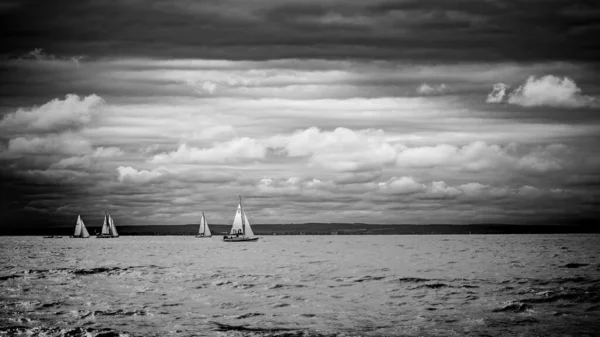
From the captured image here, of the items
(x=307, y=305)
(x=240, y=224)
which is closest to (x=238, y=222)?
(x=240, y=224)

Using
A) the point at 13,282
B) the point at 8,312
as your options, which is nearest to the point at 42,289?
the point at 13,282

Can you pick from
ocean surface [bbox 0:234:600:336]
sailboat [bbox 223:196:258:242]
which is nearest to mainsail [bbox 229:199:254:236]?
sailboat [bbox 223:196:258:242]

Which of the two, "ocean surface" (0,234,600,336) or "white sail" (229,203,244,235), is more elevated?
"white sail" (229,203,244,235)

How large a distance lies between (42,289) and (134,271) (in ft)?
72.7

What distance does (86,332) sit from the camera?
112ft

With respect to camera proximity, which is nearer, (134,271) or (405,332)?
(405,332)

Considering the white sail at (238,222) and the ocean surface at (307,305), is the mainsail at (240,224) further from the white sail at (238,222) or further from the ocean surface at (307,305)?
the ocean surface at (307,305)

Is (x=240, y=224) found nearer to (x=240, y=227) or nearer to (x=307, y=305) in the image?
(x=240, y=227)

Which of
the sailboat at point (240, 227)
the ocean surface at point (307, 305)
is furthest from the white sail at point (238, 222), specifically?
the ocean surface at point (307, 305)

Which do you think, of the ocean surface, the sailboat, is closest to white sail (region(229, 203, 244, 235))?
the sailboat

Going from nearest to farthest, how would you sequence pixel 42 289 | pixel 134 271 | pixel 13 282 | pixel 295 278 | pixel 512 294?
pixel 512 294 < pixel 42 289 < pixel 13 282 < pixel 295 278 < pixel 134 271

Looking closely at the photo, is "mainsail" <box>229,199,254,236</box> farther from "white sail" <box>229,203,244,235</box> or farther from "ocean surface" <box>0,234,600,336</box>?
"ocean surface" <box>0,234,600,336</box>

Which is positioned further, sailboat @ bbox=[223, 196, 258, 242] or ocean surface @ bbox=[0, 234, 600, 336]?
sailboat @ bbox=[223, 196, 258, 242]

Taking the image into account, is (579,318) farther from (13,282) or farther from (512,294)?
(13,282)
